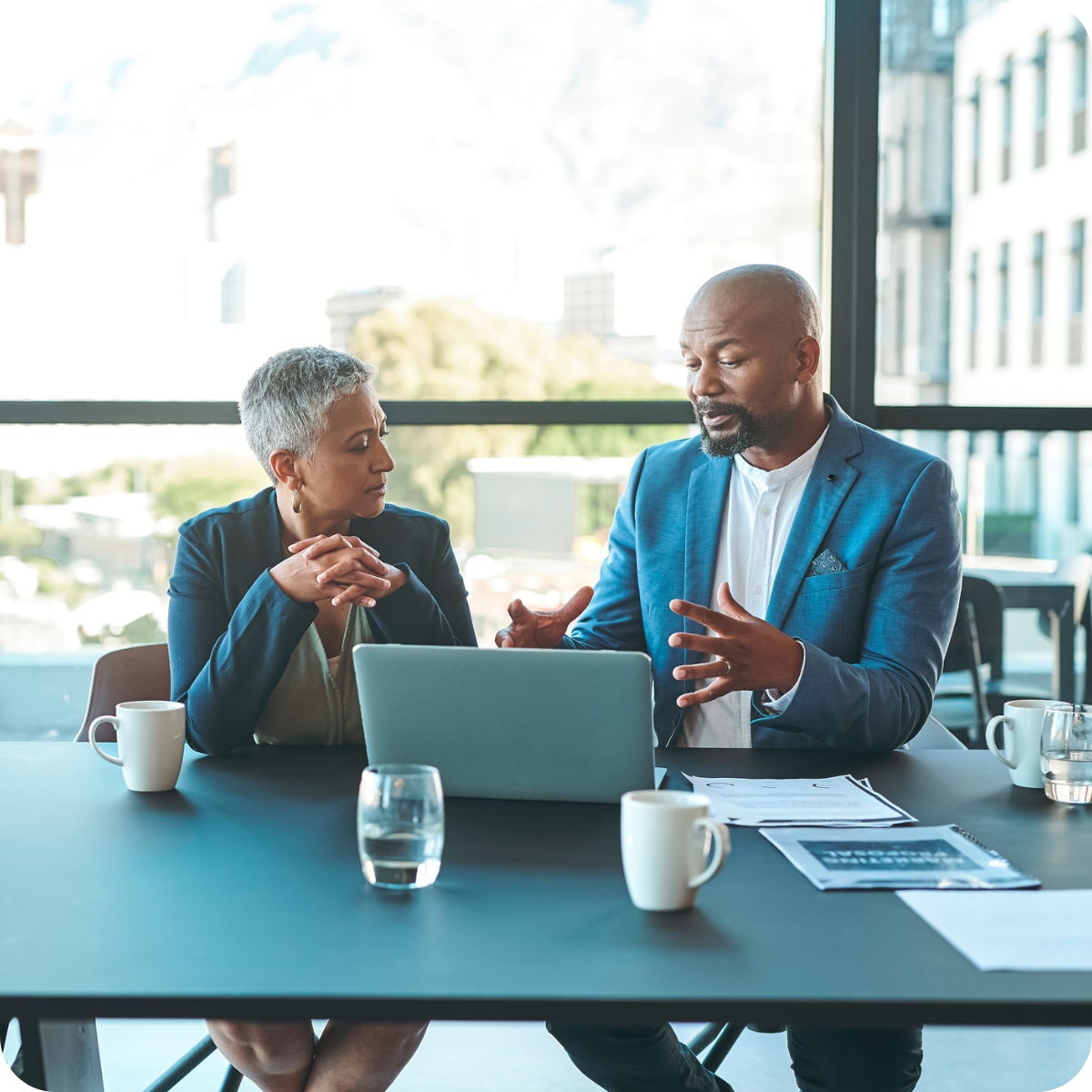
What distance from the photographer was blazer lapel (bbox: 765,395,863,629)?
1.97 meters

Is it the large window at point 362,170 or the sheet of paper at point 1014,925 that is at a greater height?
the large window at point 362,170

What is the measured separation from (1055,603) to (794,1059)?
2.22m

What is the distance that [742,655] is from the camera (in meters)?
→ 1.59

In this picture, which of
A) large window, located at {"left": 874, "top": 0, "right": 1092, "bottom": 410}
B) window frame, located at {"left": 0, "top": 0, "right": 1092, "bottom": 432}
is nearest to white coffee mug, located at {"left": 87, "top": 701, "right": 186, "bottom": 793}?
window frame, located at {"left": 0, "top": 0, "right": 1092, "bottom": 432}

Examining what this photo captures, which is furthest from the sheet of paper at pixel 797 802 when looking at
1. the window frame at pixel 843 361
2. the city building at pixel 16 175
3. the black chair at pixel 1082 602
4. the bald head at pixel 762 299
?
the city building at pixel 16 175

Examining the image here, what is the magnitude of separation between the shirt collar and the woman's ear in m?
0.88

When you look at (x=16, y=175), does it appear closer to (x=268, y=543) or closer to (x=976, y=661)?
(x=268, y=543)

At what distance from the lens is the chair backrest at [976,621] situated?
2.99m

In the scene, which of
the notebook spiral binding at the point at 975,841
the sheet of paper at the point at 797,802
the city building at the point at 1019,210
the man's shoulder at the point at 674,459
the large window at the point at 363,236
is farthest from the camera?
the city building at the point at 1019,210

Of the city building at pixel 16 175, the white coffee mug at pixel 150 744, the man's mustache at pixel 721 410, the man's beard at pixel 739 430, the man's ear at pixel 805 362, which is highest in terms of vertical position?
the city building at pixel 16 175

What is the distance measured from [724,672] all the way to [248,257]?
2.17 metres

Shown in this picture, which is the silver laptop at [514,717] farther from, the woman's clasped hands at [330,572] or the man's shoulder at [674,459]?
the man's shoulder at [674,459]

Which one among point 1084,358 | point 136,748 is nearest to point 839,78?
point 1084,358

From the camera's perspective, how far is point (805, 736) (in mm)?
1870
